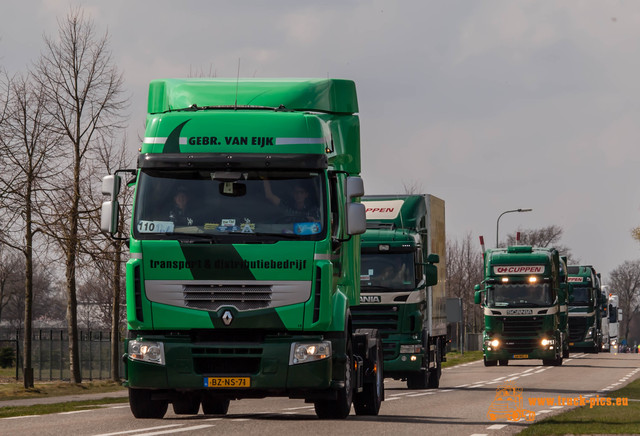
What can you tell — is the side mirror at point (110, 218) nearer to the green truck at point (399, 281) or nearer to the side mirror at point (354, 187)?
the side mirror at point (354, 187)

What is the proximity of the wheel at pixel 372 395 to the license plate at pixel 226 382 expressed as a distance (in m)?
3.46

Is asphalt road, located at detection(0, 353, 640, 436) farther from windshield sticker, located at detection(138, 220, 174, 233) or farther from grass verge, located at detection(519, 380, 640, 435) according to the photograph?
windshield sticker, located at detection(138, 220, 174, 233)

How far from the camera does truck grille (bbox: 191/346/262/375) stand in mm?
13797

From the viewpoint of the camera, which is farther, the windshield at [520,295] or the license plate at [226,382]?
the windshield at [520,295]

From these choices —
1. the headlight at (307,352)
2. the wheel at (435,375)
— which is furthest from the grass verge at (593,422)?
the wheel at (435,375)

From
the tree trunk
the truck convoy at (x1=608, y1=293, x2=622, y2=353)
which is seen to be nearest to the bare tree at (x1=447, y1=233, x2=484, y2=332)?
the truck convoy at (x1=608, y1=293, x2=622, y2=353)

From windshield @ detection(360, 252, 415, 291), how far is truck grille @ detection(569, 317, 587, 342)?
35617 mm

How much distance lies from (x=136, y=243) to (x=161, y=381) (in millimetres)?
1568

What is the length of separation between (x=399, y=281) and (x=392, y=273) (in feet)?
0.73

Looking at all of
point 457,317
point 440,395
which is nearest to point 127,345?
point 440,395

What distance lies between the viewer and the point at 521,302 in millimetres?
41312

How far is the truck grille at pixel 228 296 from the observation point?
13.6 meters

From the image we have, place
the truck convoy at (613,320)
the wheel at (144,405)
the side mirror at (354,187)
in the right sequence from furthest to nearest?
the truck convoy at (613,320) → the wheel at (144,405) → the side mirror at (354,187)

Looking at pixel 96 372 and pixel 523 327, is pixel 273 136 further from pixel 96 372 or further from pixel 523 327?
pixel 96 372
